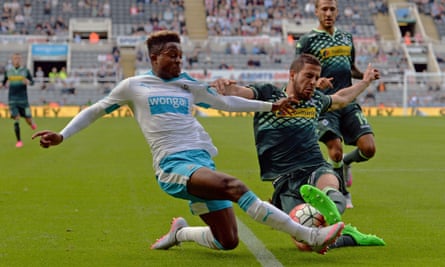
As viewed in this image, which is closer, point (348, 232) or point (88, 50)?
point (348, 232)

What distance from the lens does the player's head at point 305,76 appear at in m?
7.03

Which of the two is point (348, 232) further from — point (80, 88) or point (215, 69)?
point (215, 69)

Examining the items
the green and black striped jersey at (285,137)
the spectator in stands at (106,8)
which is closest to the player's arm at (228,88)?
the green and black striped jersey at (285,137)

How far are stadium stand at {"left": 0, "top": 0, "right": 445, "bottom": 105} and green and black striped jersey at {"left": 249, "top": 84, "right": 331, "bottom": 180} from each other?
1526 inches

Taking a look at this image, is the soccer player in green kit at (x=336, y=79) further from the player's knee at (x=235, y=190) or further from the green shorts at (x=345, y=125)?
the player's knee at (x=235, y=190)

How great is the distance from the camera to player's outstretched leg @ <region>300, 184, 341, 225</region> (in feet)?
20.1

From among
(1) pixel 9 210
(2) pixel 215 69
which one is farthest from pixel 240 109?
(2) pixel 215 69

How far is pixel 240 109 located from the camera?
668 centimetres

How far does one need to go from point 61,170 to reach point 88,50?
39609 mm

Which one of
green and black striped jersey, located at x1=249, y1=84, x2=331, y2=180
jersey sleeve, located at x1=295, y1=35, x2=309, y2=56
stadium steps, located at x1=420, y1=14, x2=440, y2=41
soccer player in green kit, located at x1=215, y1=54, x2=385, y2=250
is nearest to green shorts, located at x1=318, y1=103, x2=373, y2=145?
jersey sleeve, located at x1=295, y1=35, x2=309, y2=56

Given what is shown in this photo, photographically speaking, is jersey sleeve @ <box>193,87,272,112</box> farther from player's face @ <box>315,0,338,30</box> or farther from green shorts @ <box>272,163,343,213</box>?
player's face @ <box>315,0,338,30</box>

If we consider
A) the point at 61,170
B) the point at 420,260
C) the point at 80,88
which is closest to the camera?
the point at 420,260

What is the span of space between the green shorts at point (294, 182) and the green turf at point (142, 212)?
0.36m

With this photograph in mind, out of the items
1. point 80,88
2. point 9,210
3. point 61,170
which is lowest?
point 80,88
